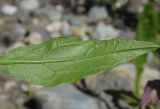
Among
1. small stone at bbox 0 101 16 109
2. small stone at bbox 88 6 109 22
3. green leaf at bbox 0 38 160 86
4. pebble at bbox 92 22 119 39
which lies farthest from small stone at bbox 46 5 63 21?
green leaf at bbox 0 38 160 86

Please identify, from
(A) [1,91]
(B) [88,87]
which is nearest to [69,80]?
(B) [88,87]

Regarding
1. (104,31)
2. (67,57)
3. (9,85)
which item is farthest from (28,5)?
(67,57)

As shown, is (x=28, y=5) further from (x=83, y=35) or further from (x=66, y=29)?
(x=83, y=35)

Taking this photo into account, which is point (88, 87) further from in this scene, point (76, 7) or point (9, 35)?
point (76, 7)

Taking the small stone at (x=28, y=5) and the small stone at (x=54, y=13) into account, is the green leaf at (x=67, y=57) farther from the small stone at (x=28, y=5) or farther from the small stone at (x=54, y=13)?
the small stone at (x=28, y=5)

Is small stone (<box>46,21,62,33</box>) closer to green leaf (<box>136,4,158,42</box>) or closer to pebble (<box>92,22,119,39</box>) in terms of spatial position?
→ pebble (<box>92,22,119,39</box>)

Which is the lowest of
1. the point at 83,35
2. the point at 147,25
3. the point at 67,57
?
the point at 83,35
